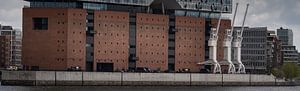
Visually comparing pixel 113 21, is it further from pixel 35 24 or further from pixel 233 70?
pixel 233 70

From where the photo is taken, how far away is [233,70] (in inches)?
6314

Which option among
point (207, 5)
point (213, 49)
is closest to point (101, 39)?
point (213, 49)

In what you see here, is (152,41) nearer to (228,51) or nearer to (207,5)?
(207,5)

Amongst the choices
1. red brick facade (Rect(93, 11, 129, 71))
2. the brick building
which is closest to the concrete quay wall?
red brick facade (Rect(93, 11, 129, 71))

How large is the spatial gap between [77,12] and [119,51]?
34.8 feet

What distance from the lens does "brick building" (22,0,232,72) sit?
140625mm

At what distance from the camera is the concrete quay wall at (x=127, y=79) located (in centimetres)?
13188

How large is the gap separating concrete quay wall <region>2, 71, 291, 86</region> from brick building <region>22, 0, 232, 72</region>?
576 centimetres

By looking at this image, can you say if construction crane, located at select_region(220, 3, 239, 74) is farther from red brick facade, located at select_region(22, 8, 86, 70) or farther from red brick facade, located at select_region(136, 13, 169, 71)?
red brick facade, located at select_region(22, 8, 86, 70)

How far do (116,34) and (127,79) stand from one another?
8.85m

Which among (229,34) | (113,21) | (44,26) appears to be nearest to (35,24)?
(44,26)

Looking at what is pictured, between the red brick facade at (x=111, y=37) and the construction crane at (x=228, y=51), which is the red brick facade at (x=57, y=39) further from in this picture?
the construction crane at (x=228, y=51)

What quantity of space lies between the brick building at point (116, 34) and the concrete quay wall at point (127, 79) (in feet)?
18.9

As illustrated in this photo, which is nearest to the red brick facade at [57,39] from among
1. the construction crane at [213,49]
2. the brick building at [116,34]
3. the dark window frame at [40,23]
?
the brick building at [116,34]
